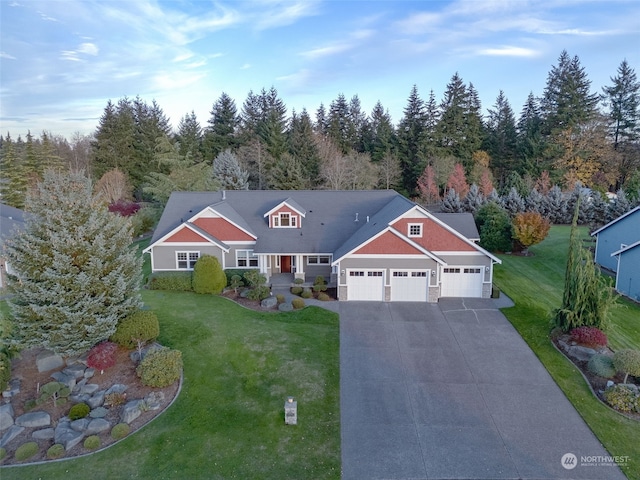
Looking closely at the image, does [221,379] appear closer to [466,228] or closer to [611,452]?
[611,452]

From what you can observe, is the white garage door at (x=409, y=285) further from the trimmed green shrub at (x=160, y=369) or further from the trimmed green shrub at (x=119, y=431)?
the trimmed green shrub at (x=119, y=431)

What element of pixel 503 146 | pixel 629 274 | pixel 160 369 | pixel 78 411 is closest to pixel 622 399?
pixel 629 274

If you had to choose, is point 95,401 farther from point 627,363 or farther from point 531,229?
point 531,229

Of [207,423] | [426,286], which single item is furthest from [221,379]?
[426,286]

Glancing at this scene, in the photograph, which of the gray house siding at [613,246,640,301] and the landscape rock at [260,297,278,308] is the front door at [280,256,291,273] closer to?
the landscape rock at [260,297,278,308]

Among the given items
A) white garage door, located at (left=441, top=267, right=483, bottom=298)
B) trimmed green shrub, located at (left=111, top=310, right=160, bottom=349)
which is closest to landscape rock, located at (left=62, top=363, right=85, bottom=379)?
trimmed green shrub, located at (left=111, top=310, right=160, bottom=349)
